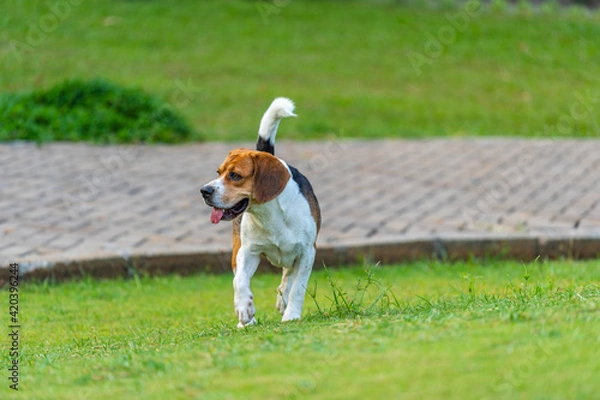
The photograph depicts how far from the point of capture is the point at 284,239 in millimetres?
6727

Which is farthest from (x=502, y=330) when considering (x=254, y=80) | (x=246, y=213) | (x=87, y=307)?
(x=254, y=80)

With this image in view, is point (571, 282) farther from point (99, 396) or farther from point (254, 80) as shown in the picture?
point (254, 80)

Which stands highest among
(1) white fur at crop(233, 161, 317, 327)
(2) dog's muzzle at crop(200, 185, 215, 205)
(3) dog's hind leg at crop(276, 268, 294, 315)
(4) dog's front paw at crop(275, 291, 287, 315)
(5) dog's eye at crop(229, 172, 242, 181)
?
(5) dog's eye at crop(229, 172, 242, 181)

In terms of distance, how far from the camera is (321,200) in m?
11.0

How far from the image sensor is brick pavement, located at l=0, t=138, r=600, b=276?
376 inches
